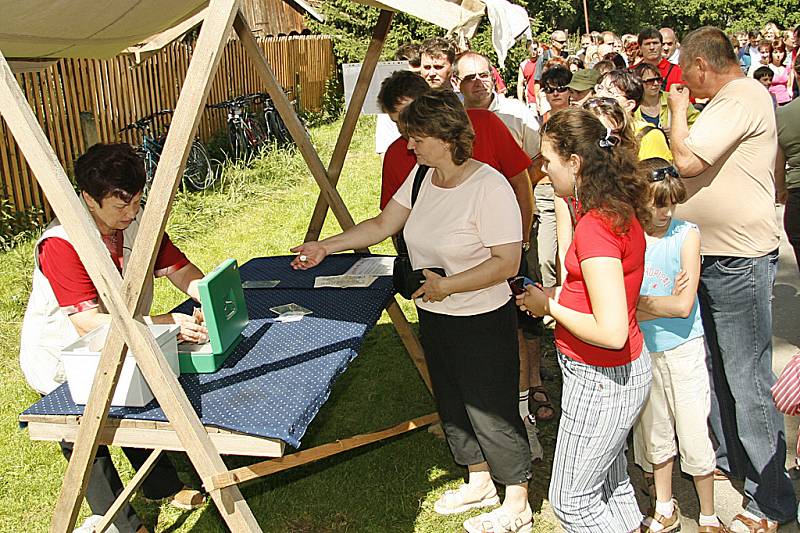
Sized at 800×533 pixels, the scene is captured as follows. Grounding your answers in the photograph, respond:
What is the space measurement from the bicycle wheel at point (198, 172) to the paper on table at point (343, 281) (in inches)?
234

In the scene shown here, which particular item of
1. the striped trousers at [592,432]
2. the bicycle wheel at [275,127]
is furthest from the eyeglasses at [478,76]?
the bicycle wheel at [275,127]

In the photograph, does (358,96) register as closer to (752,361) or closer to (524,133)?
(524,133)

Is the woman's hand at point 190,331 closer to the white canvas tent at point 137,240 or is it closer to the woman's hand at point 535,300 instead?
the white canvas tent at point 137,240

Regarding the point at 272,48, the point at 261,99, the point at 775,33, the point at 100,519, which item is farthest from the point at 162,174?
the point at 775,33

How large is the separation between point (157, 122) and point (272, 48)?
4622 millimetres

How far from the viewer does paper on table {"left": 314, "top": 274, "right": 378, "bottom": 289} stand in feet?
11.9

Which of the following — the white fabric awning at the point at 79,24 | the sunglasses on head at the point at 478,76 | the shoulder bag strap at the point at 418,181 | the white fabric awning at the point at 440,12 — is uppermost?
the white fabric awning at the point at 440,12

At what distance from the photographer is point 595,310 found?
2326mm

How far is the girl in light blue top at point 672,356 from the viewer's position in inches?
111

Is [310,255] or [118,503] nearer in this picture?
[118,503]

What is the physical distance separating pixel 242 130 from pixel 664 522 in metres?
8.92

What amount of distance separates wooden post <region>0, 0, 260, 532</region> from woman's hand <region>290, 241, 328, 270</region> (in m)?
1.45

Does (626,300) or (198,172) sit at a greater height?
(626,300)

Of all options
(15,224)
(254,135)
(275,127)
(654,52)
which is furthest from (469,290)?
(275,127)
